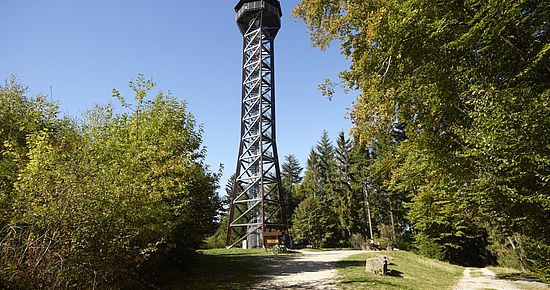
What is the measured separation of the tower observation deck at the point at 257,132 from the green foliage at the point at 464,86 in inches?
695

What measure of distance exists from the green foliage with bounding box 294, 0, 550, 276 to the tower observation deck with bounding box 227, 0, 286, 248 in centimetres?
1766

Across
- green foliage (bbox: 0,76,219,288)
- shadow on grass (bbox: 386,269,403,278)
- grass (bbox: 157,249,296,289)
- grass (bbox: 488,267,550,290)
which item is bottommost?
grass (bbox: 488,267,550,290)

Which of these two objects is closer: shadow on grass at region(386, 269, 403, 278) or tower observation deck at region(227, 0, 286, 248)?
shadow on grass at region(386, 269, 403, 278)

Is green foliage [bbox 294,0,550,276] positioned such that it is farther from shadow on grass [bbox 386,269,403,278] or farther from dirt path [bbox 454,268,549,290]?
shadow on grass [bbox 386,269,403,278]

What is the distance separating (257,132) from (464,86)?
20361mm

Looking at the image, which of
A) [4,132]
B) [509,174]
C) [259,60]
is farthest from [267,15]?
[509,174]

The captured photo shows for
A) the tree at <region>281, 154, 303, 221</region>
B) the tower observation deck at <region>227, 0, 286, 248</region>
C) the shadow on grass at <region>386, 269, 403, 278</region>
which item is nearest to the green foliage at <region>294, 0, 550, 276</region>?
the shadow on grass at <region>386, 269, 403, 278</region>

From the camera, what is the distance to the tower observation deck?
23.8 meters

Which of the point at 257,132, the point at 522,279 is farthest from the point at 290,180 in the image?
the point at 522,279

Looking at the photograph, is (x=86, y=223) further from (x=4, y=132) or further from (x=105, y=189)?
(x=4, y=132)

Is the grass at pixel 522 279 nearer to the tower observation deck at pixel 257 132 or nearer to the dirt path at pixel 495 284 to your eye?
the dirt path at pixel 495 284

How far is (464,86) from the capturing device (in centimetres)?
604

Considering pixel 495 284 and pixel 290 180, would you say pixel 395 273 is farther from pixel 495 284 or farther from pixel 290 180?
pixel 290 180

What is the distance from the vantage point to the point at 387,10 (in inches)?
217
